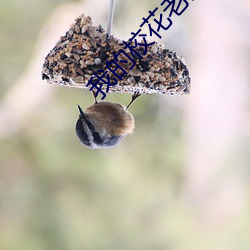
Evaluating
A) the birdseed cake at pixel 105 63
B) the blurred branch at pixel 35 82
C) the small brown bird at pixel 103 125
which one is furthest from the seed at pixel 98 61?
the blurred branch at pixel 35 82

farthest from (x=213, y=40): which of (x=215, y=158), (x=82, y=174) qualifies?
(x=82, y=174)

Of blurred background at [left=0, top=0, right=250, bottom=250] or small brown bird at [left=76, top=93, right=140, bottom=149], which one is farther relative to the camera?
blurred background at [left=0, top=0, right=250, bottom=250]

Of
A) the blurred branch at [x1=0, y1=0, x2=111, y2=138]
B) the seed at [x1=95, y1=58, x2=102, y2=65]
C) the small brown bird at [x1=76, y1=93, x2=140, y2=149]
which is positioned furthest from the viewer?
the blurred branch at [x1=0, y1=0, x2=111, y2=138]

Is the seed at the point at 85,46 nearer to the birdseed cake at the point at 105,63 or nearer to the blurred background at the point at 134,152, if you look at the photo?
the birdseed cake at the point at 105,63

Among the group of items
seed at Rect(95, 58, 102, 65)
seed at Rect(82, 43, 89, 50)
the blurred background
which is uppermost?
the blurred background

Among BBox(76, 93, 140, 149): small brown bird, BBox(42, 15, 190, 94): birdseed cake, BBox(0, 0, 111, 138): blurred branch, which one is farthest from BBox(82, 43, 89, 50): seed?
BBox(0, 0, 111, 138): blurred branch

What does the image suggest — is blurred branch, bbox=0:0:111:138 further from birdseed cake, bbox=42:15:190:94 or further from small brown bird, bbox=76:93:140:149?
birdseed cake, bbox=42:15:190:94

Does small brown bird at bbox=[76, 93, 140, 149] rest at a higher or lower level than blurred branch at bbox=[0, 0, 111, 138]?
lower
